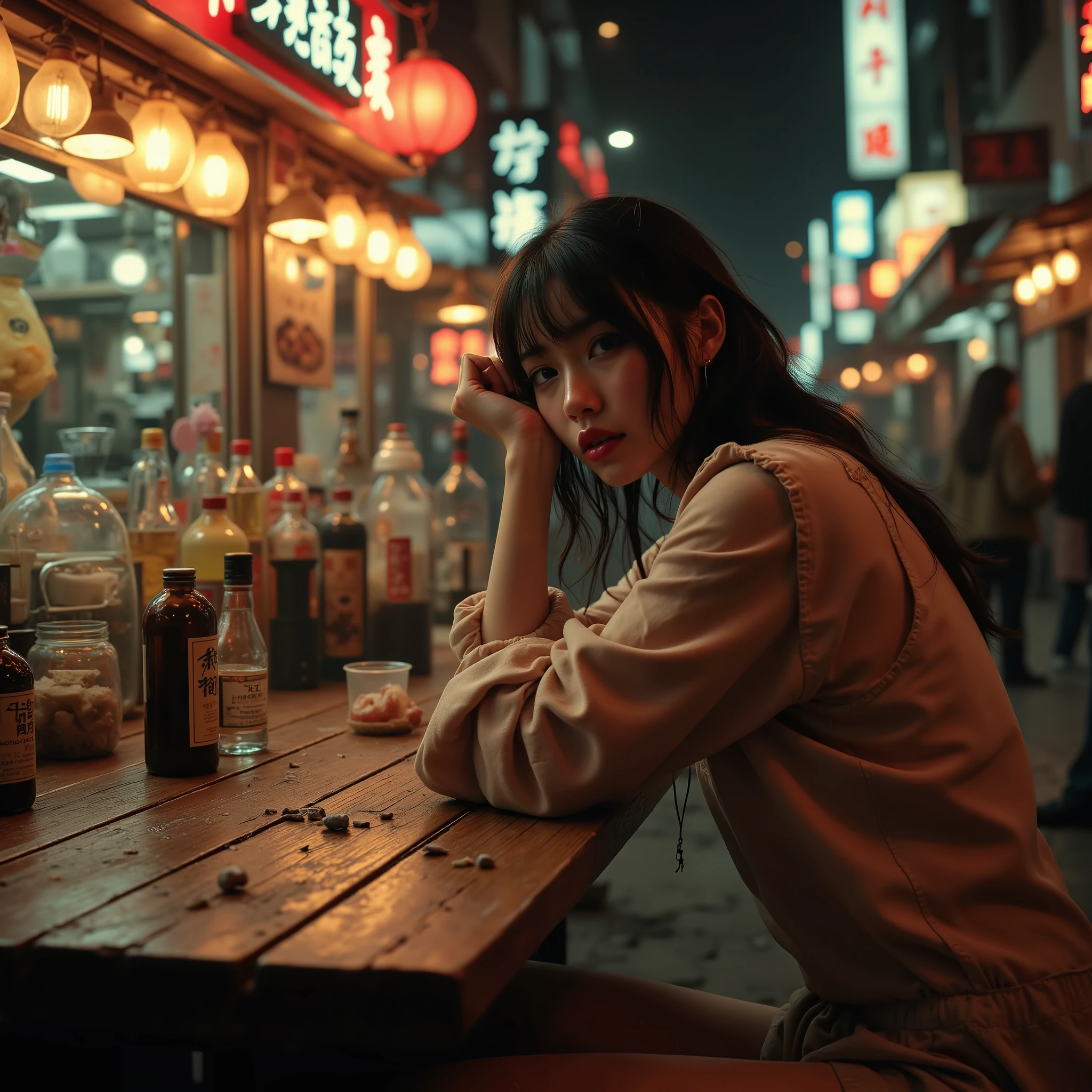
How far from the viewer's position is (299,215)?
2.87 meters

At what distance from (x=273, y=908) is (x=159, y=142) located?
1978 millimetres

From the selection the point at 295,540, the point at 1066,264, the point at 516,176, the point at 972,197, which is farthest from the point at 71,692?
the point at 972,197

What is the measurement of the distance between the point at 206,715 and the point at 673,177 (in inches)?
901

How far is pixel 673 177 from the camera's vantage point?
22562 mm

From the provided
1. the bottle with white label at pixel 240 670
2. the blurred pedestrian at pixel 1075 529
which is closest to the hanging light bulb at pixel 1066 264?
the blurred pedestrian at pixel 1075 529

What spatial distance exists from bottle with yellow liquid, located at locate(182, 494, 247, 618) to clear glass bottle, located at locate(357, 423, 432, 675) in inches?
18.9

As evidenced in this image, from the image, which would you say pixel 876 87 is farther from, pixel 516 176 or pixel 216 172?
pixel 216 172

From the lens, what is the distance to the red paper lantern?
11.9 ft

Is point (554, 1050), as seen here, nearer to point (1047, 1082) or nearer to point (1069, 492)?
point (1047, 1082)

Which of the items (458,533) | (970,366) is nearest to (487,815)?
(458,533)

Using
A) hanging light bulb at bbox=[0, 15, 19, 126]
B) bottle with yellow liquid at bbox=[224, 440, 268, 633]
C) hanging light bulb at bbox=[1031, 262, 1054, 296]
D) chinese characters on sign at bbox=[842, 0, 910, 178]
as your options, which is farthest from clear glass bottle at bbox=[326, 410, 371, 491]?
chinese characters on sign at bbox=[842, 0, 910, 178]

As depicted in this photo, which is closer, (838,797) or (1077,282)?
(838,797)

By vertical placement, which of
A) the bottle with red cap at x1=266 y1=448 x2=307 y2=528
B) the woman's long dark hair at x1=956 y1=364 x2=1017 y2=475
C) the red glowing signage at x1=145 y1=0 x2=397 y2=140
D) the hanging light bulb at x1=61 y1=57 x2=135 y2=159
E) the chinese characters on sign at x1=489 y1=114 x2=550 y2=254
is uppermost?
the chinese characters on sign at x1=489 y1=114 x2=550 y2=254

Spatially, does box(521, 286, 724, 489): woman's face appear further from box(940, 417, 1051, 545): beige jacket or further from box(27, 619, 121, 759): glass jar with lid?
box(940, 417, 1051, 545): beige jacket
